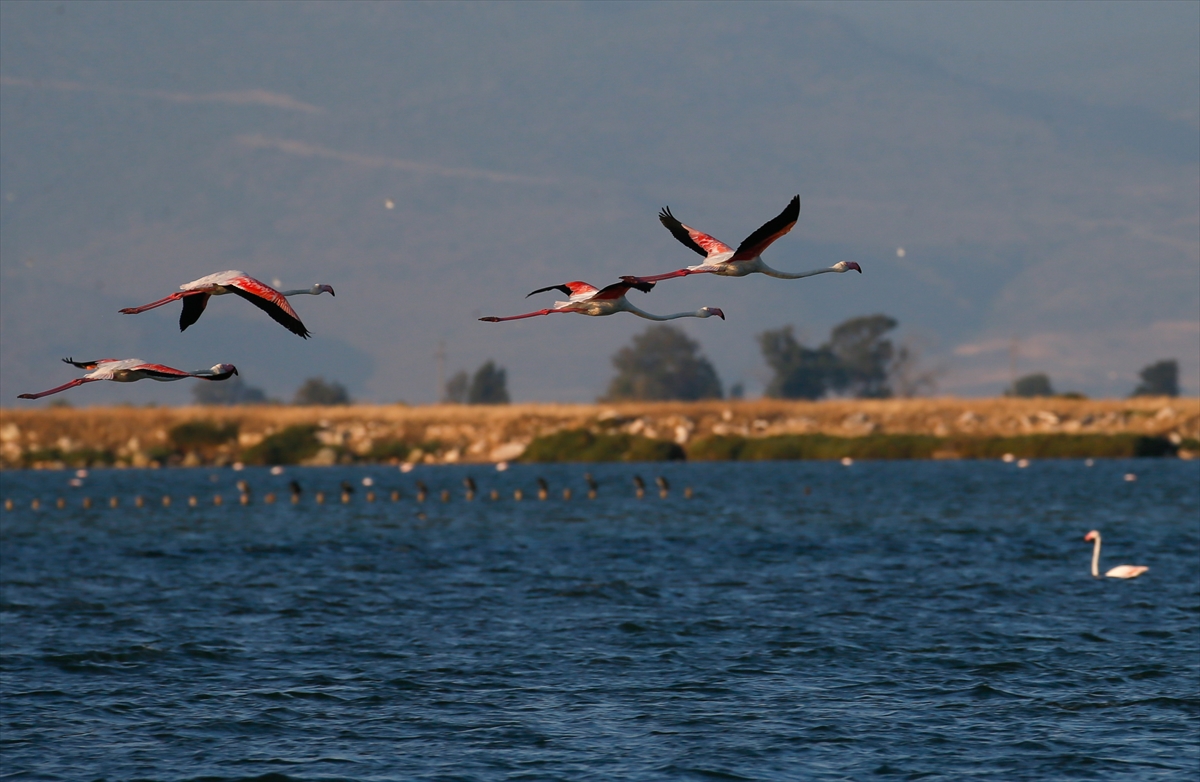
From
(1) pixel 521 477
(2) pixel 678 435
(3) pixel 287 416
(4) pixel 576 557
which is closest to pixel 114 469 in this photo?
(3) pixel 287 416

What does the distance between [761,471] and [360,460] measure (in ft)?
126

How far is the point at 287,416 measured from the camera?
134m

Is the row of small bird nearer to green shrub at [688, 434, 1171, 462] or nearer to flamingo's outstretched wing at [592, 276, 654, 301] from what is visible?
flamingo's outstretched wing at [592, 276, 654, 301]

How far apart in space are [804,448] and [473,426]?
2868cm

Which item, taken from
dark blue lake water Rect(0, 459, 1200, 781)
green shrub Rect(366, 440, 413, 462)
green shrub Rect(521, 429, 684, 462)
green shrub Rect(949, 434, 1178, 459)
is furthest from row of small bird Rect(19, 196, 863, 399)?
green shrub Rect(366, 440, 413, 462)

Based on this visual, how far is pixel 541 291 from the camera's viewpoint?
40.0 ft

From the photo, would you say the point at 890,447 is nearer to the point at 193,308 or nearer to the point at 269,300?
the point at 193,308

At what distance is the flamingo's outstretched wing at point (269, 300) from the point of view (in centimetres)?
1115

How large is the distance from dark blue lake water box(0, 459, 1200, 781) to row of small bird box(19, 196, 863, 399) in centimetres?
1266

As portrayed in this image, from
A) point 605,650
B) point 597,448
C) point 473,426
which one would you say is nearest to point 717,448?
point 597,448

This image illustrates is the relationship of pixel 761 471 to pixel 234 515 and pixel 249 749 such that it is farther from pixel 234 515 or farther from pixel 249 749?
pixel 249 749

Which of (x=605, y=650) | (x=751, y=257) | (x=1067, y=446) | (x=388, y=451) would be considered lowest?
(x=605, y=650)

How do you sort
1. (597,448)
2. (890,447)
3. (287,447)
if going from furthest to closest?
(287,447) → (597,448) → (890,447)

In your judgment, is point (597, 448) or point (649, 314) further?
point (597, 448)
